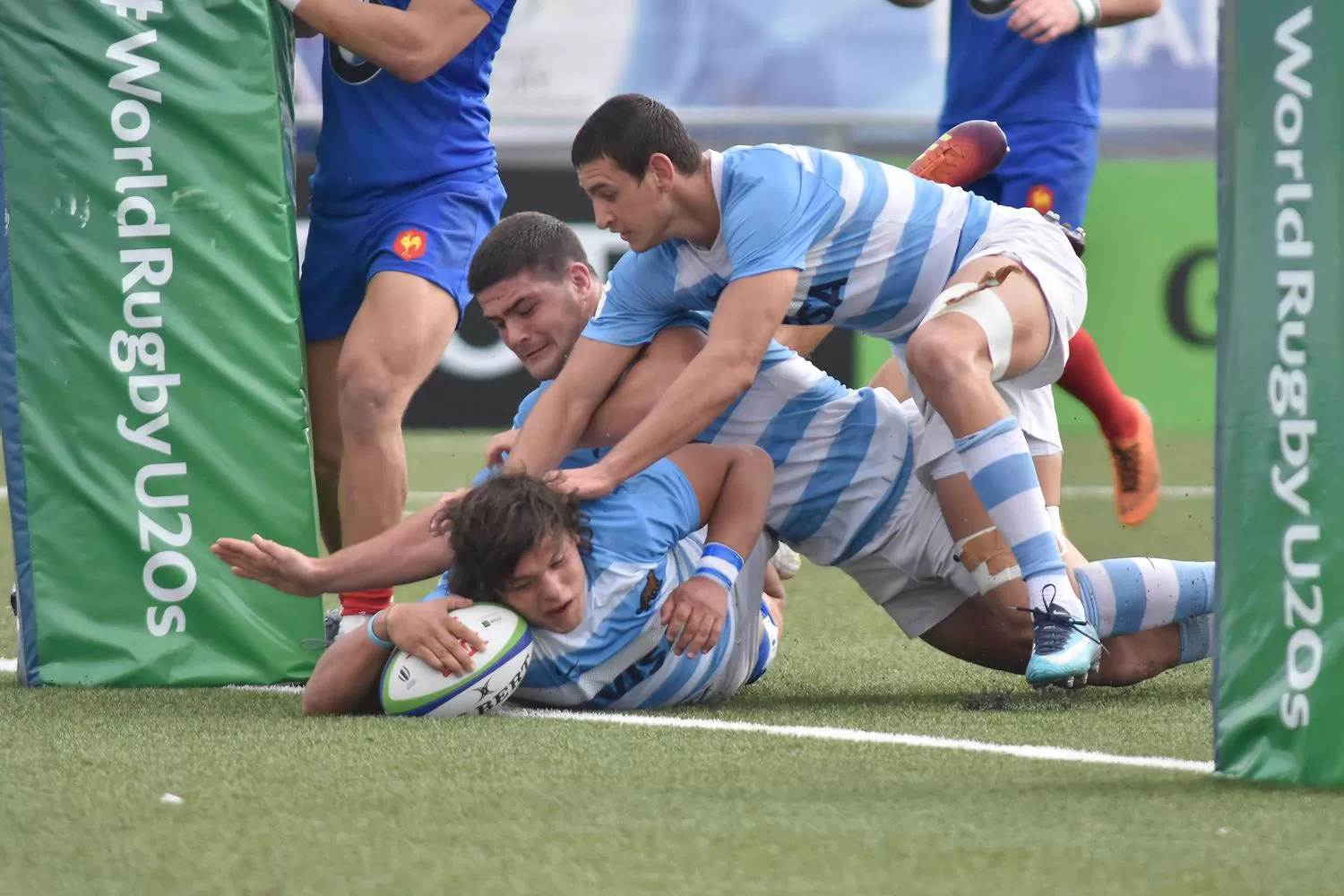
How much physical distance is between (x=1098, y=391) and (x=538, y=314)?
2474 millimetres

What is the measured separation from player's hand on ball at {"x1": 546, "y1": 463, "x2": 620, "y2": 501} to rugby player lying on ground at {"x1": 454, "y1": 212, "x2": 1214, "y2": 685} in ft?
1.00

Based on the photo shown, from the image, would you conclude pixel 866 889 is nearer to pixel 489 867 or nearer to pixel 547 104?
pixel 489 867

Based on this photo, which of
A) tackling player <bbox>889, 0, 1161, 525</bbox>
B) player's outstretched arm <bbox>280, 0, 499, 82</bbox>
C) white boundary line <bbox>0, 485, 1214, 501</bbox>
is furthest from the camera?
white boundary line <bbox>0, 485, 1214, 501</bbox>

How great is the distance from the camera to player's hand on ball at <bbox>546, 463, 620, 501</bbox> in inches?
140

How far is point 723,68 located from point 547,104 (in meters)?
1.11

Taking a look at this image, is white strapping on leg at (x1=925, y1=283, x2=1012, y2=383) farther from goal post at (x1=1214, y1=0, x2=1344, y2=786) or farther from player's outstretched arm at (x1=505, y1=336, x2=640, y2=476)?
goal post at (x1=1214, y1=0, x2=1344, y2=786)

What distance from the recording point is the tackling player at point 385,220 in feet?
14.3

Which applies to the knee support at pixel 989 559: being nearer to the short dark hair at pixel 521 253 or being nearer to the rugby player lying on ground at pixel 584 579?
the rugby player lying on ground at pixel 584 579

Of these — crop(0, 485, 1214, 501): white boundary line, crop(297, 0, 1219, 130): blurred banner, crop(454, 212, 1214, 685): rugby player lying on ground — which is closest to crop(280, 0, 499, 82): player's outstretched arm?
crop(454, 212, 1214, 685): rugby player lying on ground

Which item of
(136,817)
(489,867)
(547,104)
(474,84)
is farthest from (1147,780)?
(547,104)

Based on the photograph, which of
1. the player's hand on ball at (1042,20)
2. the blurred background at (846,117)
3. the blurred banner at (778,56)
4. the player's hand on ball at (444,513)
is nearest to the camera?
the player's hand on ball at (444,513)

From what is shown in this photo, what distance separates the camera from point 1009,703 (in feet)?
12.1

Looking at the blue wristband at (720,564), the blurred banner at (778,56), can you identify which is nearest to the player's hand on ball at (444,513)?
the blue wristband at (720,564)

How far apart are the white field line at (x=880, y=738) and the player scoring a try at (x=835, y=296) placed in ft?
1.05
